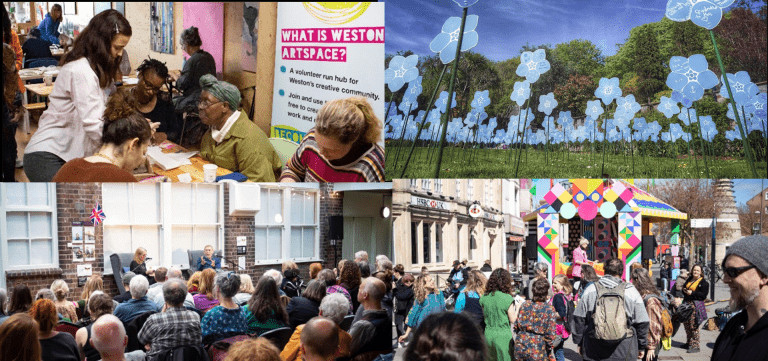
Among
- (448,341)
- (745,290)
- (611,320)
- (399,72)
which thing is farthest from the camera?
(399,72)

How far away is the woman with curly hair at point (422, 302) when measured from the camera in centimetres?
429

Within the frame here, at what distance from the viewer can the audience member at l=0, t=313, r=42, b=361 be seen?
3.39m

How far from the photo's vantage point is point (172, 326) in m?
4.08

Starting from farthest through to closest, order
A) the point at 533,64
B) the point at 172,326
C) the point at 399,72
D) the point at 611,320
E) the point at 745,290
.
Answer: the point at 533,64 → the point at 399,72 → the point at 611,320 → the point at 172,326 → the point at 745,290

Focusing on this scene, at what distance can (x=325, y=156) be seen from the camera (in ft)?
14.3

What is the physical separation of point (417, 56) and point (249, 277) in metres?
1.60

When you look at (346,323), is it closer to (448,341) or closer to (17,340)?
(17,340)

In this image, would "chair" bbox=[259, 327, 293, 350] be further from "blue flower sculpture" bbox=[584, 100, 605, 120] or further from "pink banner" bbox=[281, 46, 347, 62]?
"blue flower sculpture" bbox=[584, 100, 605, 120]

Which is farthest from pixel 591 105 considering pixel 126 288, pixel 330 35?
pixel 126 288

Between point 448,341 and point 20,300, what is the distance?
274 cm

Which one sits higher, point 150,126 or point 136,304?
point 150,126

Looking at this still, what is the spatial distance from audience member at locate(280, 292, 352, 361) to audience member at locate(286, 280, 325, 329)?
0.10 m

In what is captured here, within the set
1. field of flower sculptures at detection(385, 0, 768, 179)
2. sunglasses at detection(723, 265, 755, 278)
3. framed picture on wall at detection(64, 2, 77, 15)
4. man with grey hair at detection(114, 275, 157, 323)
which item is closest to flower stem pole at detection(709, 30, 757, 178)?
field of flower sculptures at detection(385, 0, 768, 179)

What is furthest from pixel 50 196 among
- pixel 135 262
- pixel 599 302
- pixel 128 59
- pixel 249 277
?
pixel 599 302
